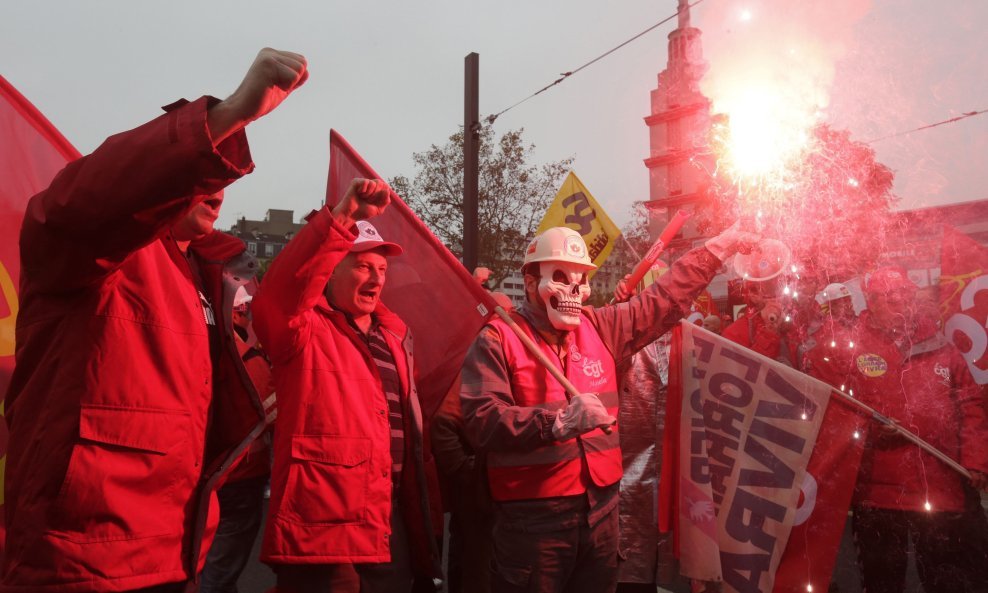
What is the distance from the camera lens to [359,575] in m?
2.51

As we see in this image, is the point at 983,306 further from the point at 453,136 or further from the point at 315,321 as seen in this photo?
the point at 453,136

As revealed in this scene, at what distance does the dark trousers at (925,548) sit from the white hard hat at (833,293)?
1204mm

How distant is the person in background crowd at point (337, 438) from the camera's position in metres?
2.26

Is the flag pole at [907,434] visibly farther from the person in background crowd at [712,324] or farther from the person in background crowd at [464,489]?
the person in background crowd at [712,324]

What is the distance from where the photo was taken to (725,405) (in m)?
3.51

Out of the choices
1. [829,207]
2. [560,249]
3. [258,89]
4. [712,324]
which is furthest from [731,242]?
[712,324]

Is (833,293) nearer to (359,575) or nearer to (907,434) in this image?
(907,434)

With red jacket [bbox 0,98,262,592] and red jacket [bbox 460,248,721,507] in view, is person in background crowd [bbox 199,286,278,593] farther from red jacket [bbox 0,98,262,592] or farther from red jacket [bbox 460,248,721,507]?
red jacket [bbox 0,98,262,592]

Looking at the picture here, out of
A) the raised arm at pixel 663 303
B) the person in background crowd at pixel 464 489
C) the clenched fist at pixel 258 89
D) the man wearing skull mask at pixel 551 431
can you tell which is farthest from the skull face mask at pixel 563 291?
the clenched fist at pixel 258 89

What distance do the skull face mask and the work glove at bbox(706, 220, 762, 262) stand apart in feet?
2.56

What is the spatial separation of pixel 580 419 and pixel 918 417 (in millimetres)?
2026

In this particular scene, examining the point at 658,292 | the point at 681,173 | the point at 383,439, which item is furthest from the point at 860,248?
the point at 383,439

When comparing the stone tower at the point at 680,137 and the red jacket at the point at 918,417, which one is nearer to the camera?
the red jacket at the point at 918,417

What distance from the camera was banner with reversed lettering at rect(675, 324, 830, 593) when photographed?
3.29 meters
